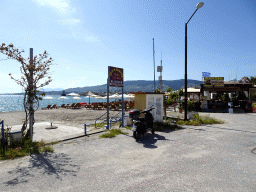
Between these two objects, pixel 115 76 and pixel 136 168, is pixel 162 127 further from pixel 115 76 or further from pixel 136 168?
pixel 136 168

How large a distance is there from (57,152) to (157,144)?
360 cm

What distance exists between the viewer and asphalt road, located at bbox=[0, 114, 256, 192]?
11.6 ft

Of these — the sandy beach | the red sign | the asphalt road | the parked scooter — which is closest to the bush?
the parked scooter

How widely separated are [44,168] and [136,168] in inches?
91.9

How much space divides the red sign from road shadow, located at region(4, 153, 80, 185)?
5.21 meters

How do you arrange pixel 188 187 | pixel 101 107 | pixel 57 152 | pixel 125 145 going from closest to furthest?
pixel 188 187 < pixel 57 152 < pixel 125 145 < pixel 101 107

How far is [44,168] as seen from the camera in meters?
4.43

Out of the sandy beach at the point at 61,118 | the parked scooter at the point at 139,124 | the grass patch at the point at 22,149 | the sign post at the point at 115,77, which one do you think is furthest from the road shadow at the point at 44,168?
the sandy beach at the point at 61,118

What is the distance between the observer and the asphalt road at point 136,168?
3.54m

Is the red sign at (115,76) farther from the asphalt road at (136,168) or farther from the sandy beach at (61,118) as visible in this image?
the asphalt road at (136,168)

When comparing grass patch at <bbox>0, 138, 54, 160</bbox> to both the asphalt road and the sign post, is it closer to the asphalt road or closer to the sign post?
the asphalt road

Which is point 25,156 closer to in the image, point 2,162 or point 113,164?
point 2,162

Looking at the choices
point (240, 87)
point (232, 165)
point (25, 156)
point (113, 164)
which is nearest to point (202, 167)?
point (232, 165)

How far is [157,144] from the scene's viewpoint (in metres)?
6.73
